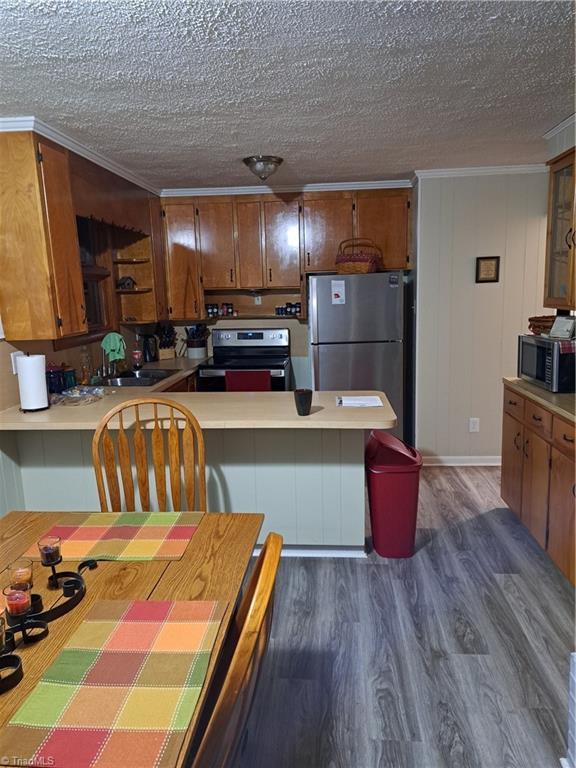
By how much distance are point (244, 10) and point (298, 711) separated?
7.67 ft

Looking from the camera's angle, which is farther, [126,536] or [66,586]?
[126,536]

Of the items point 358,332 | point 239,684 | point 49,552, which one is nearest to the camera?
point 239,684

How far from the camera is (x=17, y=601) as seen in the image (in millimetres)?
1221

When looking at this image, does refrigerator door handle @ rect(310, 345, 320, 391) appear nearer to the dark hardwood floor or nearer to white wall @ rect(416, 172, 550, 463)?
white wall @ rect(416, 172, 550, 463)

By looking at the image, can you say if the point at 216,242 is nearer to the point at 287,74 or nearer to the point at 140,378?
the point at 140,378

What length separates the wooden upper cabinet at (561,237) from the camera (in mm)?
2865

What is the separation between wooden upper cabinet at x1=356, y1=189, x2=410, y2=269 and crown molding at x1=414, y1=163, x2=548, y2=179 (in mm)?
376

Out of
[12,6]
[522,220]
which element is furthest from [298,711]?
[522,220]

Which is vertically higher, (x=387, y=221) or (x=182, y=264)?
(x=387, y=221)

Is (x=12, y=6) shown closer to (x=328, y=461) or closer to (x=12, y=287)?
(x=12, y=287)

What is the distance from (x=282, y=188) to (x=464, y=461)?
105 inches

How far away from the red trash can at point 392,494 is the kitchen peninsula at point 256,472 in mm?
89

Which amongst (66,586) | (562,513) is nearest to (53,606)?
(66,586)

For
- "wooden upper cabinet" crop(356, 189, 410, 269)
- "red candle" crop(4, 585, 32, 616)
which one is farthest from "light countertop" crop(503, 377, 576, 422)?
"red candle" crop(4, 585, 32, 616)
